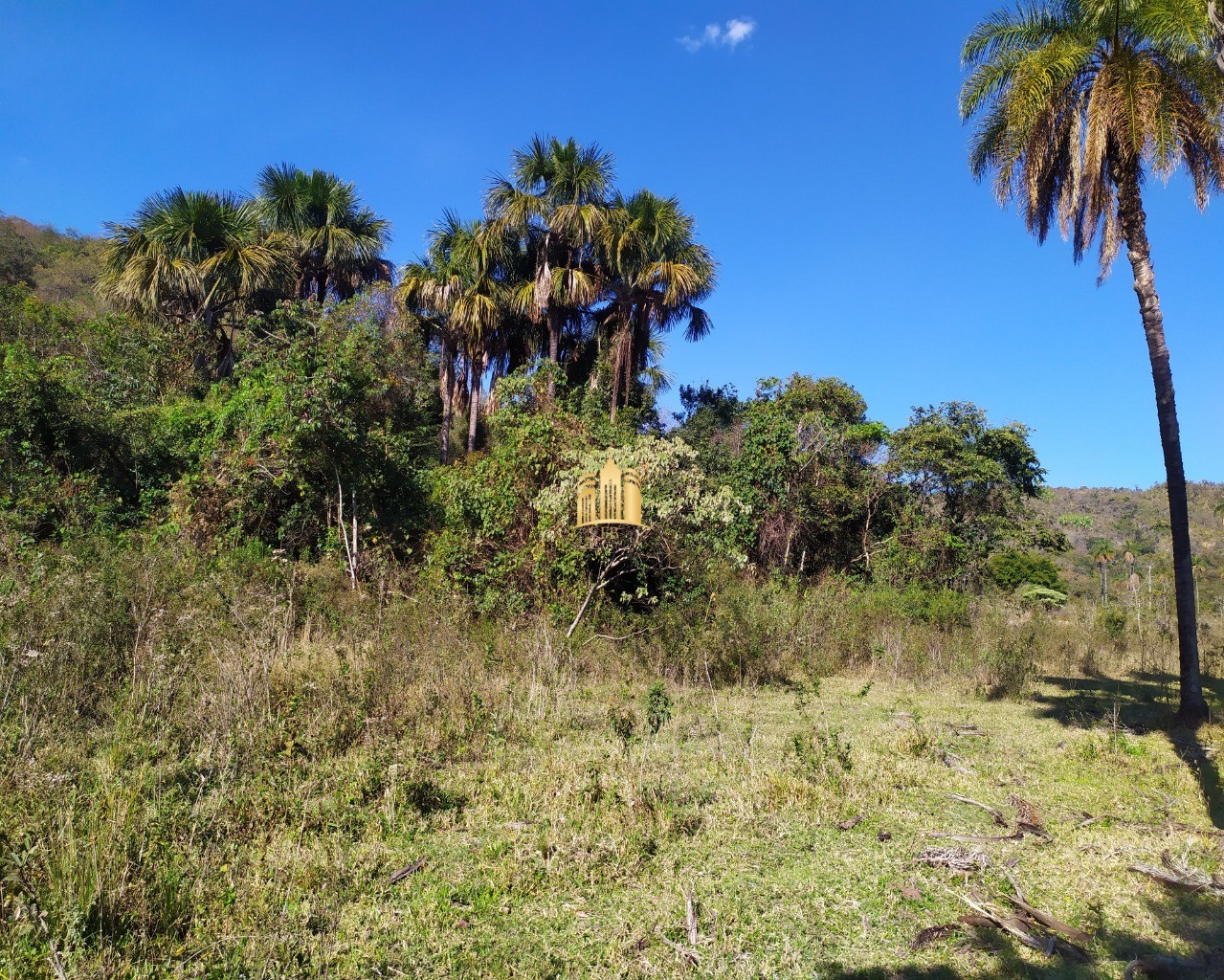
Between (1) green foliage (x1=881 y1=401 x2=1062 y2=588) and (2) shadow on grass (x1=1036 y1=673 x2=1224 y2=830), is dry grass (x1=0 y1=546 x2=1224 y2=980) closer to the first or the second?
(2) shadow on grass (x1=1036 y1=673 x2=1224 y2=830)

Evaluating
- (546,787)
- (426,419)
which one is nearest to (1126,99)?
(546,787)

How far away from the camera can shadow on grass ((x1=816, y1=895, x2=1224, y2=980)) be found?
10.4 ft

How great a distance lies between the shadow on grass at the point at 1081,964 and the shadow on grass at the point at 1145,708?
2001 mm

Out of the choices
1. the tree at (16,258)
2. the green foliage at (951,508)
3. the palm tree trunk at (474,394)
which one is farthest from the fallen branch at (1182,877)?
the tree at (16,258)

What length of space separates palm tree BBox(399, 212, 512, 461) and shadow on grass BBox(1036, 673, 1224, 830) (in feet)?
50.4

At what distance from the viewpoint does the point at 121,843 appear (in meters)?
3.35

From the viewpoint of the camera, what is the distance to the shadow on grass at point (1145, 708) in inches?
249

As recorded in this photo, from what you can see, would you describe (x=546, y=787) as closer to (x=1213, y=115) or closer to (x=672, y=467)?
(x=672, y=467)

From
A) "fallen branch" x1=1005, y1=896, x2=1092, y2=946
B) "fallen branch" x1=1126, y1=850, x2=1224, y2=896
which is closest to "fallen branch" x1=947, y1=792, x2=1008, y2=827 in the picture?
"fallen branch" x1=1126, y1=850, x2=1224, y2=896

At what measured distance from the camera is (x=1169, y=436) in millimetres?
8742

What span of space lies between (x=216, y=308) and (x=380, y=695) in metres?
15.1

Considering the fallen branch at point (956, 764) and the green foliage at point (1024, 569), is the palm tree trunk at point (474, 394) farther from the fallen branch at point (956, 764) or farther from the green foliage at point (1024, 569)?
the fallen branch at point (956, 764)

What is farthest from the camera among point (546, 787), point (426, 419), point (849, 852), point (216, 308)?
point (426, 419)

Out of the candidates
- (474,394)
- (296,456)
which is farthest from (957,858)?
(474,394)
